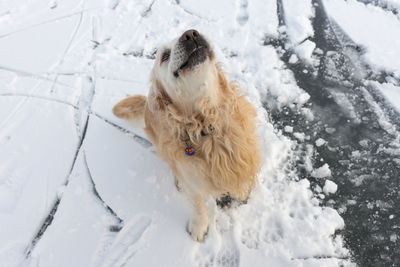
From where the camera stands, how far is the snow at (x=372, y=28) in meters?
3.63

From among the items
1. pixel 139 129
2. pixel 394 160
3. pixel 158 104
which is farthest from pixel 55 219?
pixel 394 160

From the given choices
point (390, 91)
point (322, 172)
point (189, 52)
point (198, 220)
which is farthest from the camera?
point (390, 91)

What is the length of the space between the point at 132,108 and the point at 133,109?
2cm

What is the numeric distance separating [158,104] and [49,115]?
2340 millimetres

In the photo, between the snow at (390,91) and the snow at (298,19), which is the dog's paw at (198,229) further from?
the snow at (298,19)

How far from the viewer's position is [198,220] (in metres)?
2.55

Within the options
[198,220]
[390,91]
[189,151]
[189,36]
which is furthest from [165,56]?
[390,91]

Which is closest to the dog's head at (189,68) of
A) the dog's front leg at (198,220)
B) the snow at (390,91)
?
the dog's front leg at (198,220)

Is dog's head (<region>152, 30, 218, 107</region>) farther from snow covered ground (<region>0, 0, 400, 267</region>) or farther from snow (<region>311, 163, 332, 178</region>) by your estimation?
snow (<region>311, 163, 332, 178</region>)

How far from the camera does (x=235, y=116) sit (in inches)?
92.0

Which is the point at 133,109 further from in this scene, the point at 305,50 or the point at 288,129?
the point at 305,50

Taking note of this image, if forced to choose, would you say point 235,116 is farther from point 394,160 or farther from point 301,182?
point 394,160

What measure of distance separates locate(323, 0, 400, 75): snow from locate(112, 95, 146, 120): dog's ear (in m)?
3.08

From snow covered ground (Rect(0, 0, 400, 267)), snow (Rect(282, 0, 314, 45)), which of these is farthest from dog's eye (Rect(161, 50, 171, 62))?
snow (Rect(282, 0, 314, 45))
